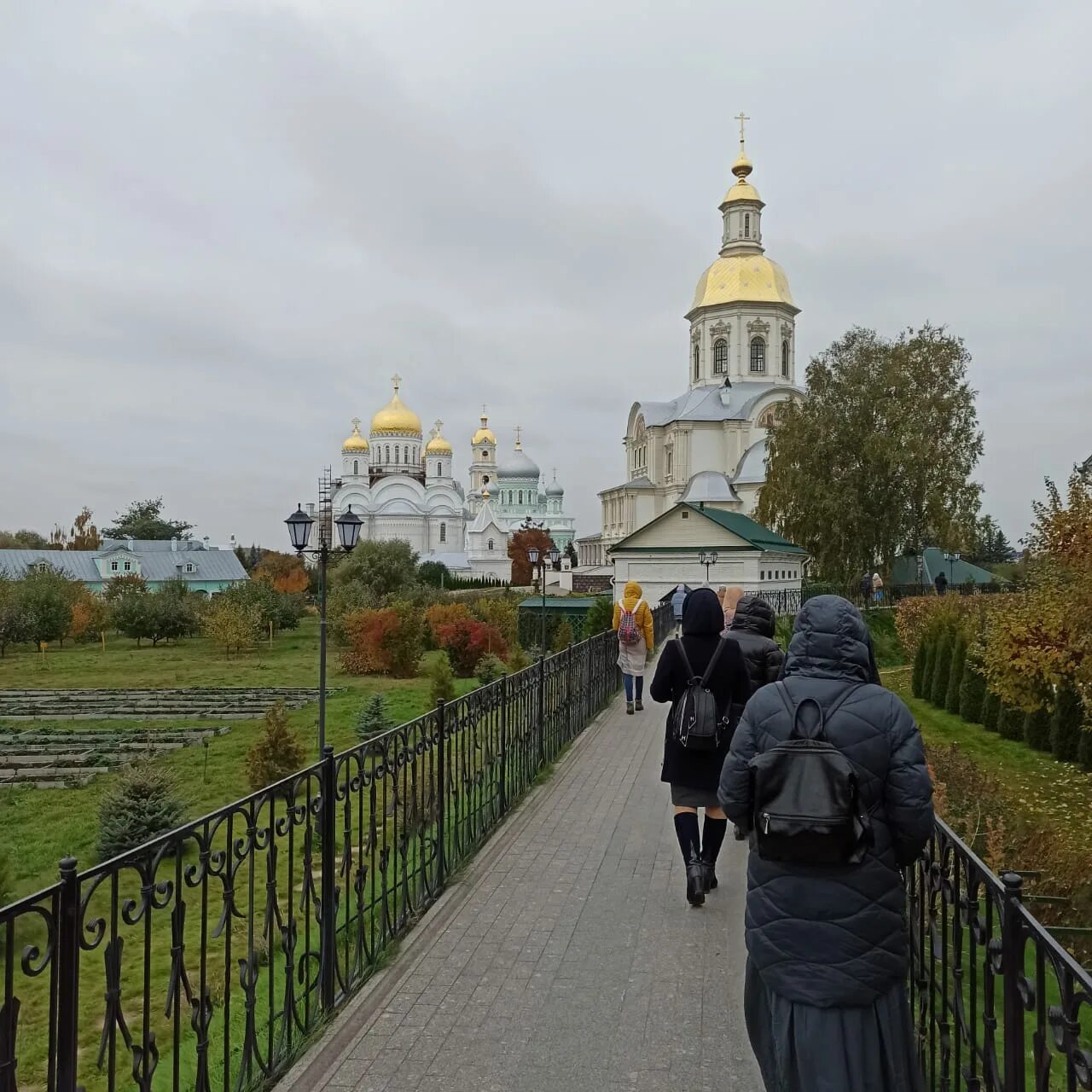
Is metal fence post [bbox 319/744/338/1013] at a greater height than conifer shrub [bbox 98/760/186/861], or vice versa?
A: metal fence post [bbox 319/744/338/1013]

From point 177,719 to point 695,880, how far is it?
14.4 m

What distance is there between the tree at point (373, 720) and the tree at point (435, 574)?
42.9 m

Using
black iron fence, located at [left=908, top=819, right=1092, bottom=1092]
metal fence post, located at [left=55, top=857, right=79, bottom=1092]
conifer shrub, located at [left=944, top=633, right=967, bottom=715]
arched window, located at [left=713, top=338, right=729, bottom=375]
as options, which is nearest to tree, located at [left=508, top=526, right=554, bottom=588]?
arched window, located at [left=713, top=338, right=729, bottom=375]

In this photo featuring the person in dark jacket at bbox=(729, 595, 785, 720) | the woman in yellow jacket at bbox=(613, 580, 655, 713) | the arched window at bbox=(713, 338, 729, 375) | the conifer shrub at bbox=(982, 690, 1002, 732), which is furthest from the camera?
the arched window at bbox=(713, 338, 729, 375)

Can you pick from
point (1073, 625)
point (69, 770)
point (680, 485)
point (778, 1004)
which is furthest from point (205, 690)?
point (680, 485)

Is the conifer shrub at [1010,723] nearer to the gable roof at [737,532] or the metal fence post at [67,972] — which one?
the metal fence post at [67,972]

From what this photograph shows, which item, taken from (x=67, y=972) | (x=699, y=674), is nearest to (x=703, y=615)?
(x=699, y=674)

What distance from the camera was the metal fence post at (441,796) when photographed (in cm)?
552

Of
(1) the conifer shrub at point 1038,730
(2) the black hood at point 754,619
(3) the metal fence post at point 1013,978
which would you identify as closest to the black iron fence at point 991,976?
(3) the metal fence post at point 1013,978

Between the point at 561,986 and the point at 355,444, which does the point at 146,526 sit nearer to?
the point at 355,444

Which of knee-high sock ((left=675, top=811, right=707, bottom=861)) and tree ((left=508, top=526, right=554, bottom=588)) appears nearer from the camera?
knee-high sock ((left=675, top=811, right=707, bottom=861))

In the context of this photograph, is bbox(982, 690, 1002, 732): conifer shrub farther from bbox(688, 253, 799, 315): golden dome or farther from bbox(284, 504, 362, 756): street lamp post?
bbox(688, 253, 799, 315): golden dome

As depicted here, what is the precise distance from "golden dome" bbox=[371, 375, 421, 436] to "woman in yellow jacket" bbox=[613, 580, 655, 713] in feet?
256

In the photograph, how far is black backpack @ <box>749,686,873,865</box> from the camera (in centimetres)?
263
